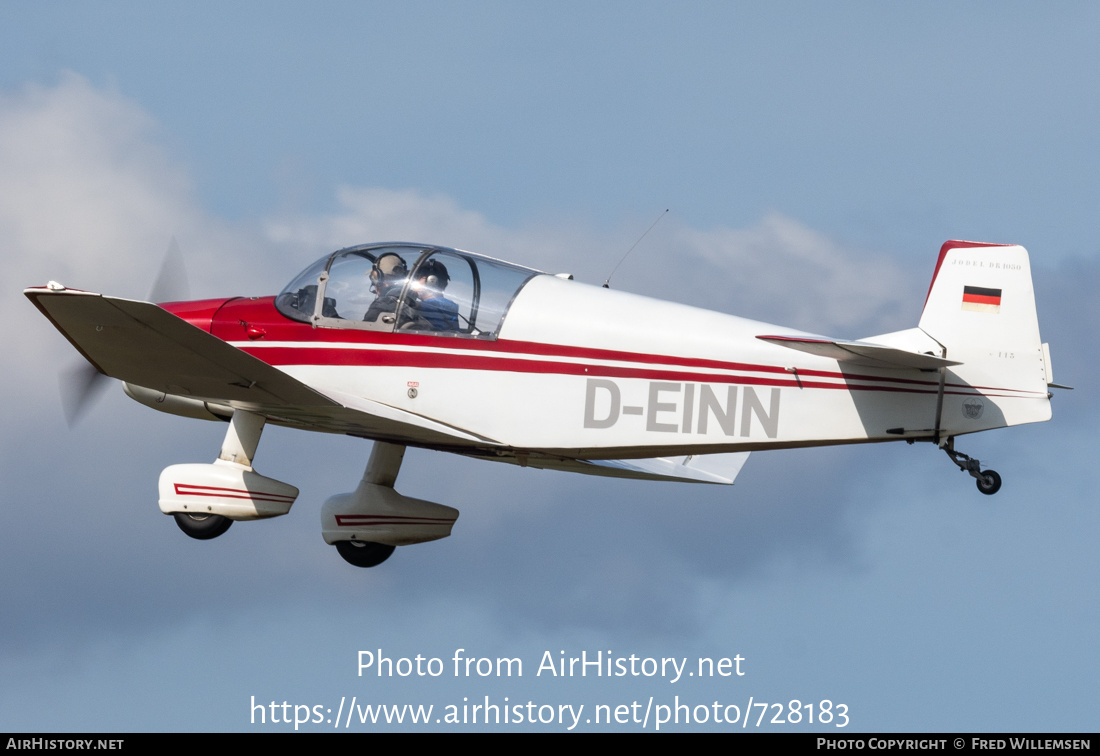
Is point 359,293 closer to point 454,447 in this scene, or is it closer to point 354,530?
point 454,447

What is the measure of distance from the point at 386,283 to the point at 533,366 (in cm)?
153

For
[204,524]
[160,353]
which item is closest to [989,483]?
[160,353]

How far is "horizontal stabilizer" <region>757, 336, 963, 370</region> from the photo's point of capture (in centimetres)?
1024

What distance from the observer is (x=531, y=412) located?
36.5ft

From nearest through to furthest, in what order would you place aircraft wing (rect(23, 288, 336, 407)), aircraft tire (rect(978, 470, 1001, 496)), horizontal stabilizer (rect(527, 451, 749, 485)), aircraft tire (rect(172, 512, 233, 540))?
aircraft wing (rect(23, 288, 336, 407)), aircraft tire (rect(978, 470, 1001, 496)), aircraft tire (rect(172, 512, 233, 540)), horizontal stabilizer (rect(527, 451, 749, 485))

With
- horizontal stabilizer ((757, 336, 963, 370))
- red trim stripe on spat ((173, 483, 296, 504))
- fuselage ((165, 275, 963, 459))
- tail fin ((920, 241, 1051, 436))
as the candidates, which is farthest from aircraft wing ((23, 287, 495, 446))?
tail fin ((920, 241, 1051, 436))

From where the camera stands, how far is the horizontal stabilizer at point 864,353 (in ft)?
33.6

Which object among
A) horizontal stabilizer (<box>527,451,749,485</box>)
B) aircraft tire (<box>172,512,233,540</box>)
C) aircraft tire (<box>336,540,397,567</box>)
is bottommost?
aircraft tire (<box>336,540,397,567</box>)

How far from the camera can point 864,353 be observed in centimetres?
1038

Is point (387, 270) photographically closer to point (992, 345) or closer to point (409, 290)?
point (409, 290)

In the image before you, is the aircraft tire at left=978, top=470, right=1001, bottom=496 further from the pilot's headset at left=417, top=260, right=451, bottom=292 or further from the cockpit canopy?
the pilot's headset at left=417, top=260, right=451, bottom=292

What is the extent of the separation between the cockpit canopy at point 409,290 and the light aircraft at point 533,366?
14 mm

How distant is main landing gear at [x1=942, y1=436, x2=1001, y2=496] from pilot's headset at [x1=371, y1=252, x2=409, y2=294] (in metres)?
4.49

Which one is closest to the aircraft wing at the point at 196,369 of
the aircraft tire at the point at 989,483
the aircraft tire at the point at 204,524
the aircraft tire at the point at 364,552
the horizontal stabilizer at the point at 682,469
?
the aircraft tire at the point at 204,524
